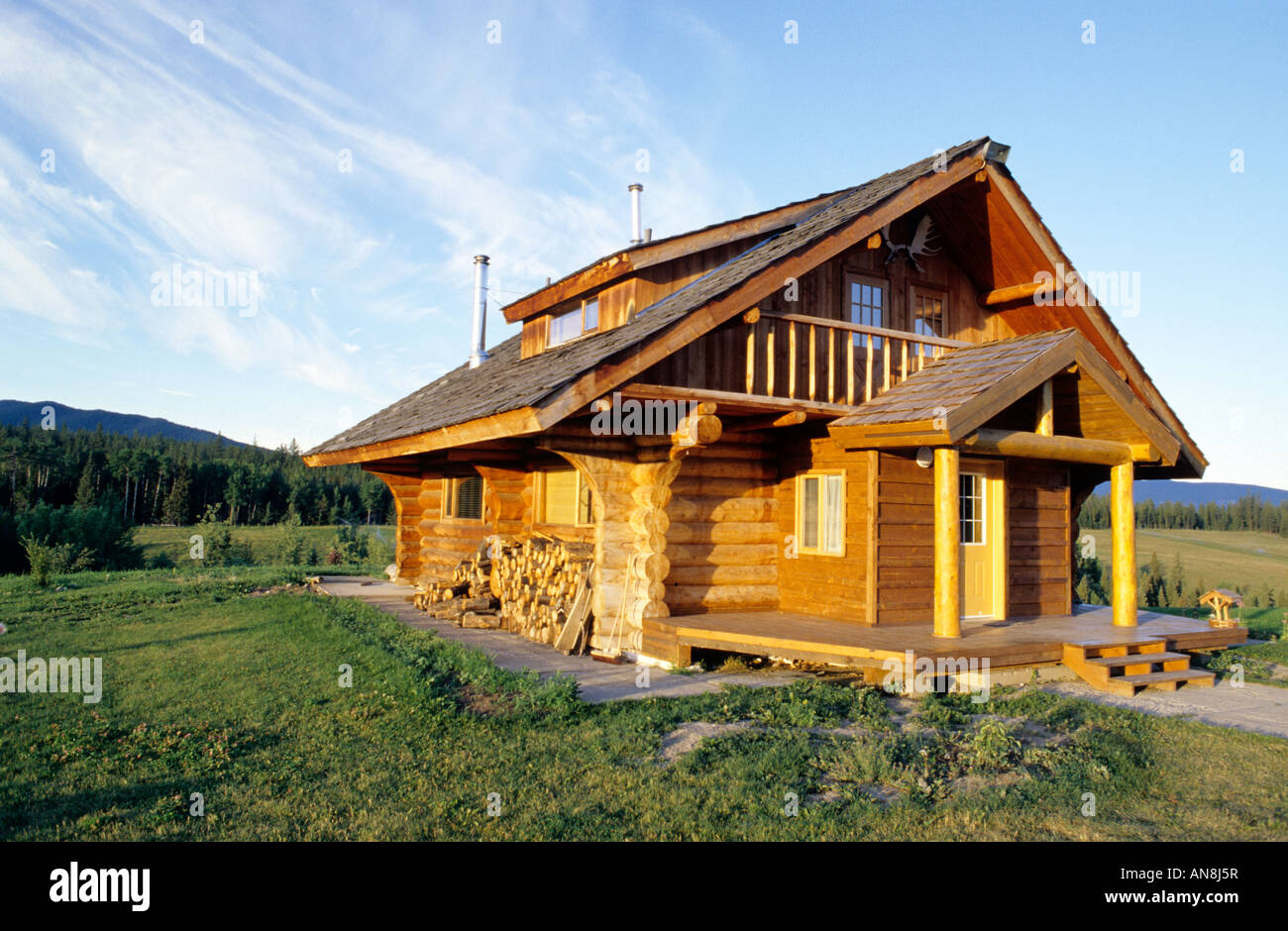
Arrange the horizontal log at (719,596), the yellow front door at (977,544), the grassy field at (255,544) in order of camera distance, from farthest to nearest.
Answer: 1. the grassy field at (255,544)
2. the yellow front door at (977,544)
3. the horizontal log at (719,596)

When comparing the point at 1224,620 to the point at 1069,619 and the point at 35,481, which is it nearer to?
the point at 1069,619

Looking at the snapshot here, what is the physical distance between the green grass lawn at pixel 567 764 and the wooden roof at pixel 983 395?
9.63 ft

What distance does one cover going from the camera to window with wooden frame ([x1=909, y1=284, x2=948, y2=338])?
40.3 ft

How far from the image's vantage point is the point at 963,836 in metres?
4.77

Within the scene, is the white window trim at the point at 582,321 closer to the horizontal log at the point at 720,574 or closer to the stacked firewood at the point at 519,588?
the stacked firewood at the point at 519,588

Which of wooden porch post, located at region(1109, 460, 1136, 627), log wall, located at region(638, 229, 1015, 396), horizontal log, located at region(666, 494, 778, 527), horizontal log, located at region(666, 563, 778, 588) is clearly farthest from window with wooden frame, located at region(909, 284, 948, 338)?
horizontal log, located at region(666, 563, 778, 588)

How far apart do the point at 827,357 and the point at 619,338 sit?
9.40ft

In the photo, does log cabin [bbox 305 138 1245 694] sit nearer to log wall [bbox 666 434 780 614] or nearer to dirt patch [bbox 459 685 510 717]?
log wall [bbox 666 434 780 614]

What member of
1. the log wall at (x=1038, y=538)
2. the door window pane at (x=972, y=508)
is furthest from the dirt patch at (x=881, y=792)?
the log wall at (x=1038, y=538)

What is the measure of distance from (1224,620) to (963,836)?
9783 millimetres

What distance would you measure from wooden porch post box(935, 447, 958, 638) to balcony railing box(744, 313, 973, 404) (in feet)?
6.71

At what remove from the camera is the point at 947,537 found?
9219mm

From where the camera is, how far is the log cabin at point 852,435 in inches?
369
